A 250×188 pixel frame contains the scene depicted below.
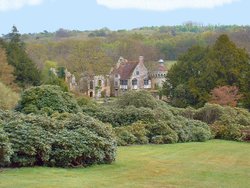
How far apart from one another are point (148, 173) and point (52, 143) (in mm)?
3149

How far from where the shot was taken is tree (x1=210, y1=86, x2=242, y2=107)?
4947 centimetres

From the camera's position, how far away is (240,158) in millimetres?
21188

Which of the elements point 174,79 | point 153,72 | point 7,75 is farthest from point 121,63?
point 7,75

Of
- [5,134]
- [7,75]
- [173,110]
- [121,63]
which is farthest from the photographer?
[121,63]

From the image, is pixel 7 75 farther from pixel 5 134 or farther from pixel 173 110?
pixel 5 134

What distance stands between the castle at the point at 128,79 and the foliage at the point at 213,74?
97.6ft

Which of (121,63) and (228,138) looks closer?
(228,138)

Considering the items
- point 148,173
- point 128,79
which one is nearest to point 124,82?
point 128,79

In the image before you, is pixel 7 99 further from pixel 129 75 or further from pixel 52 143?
pixel 129 75

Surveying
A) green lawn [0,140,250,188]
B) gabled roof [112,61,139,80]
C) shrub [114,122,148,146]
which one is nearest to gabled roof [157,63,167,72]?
gabled roof [112,61,139,80]

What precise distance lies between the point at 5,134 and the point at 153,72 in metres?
84.1

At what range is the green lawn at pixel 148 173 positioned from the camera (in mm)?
13344

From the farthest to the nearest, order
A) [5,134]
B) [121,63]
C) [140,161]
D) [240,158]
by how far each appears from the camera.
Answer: [121,63] < [240,158] < [140,161] < [5,134]

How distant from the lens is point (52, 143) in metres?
16.5
